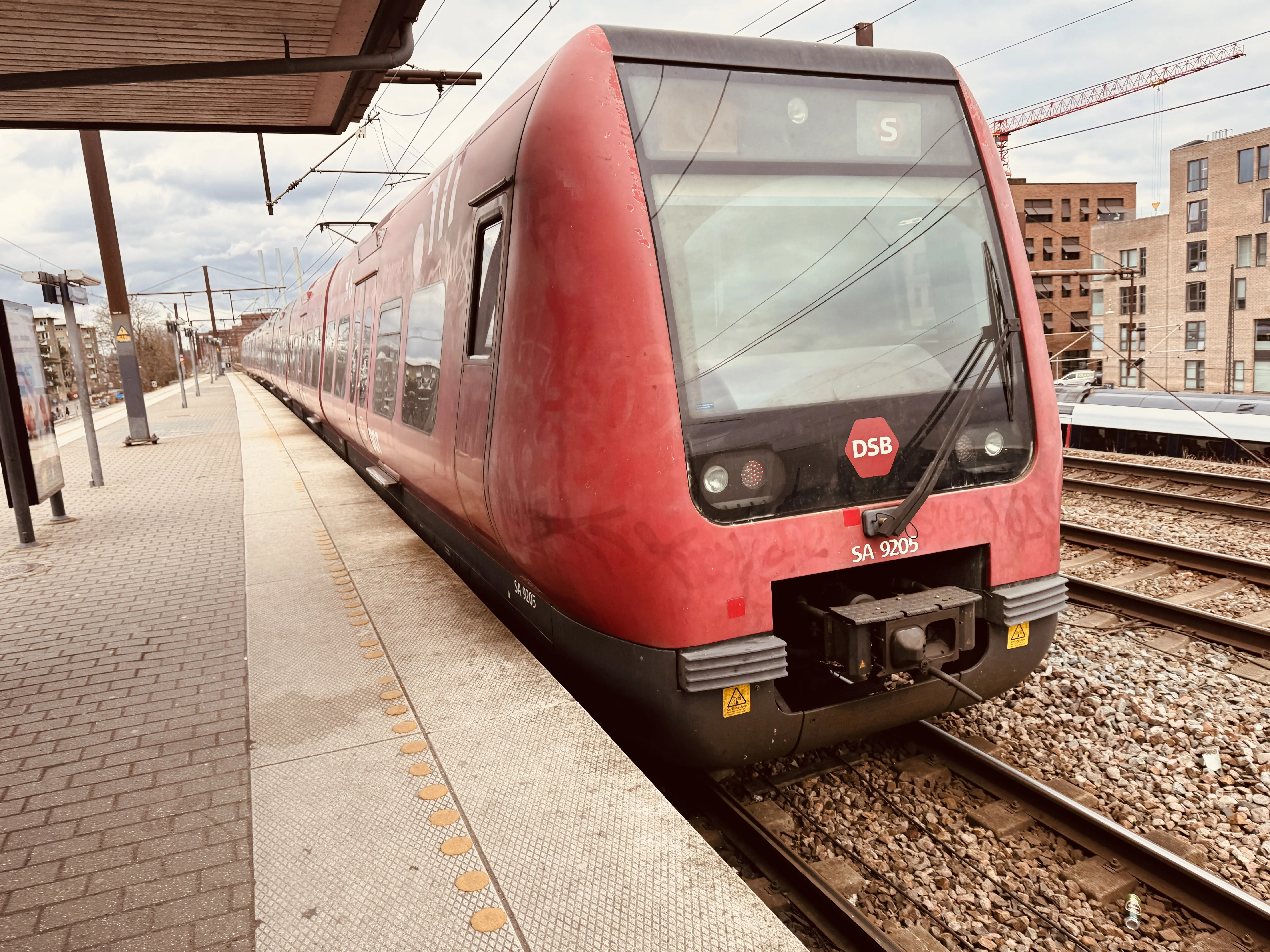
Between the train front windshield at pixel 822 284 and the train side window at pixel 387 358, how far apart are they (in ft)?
11.5

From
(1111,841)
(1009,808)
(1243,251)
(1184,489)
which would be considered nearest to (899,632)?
(1009,808)

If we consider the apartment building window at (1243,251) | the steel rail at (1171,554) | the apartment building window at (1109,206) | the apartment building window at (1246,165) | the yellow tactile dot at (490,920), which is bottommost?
the steel rail at (1171,554)

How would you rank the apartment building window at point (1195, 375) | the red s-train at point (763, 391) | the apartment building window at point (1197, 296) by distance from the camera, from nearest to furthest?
1. the red s-train at point (763, 391)
2. the apartment building window at point (1197, 296)
3. the apartment building window at point (1195, 375)

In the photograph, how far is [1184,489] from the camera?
10625 mm

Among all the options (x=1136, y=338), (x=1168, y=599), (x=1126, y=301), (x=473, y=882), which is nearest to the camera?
(x=473, y=882)

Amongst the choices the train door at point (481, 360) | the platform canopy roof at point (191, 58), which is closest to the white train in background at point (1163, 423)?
the platform canopy roof at point (191, 58)

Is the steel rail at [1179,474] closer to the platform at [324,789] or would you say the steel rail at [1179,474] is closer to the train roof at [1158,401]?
the train roof at [1158,401]

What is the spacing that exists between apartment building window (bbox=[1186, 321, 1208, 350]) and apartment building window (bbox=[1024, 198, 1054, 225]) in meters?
23.6


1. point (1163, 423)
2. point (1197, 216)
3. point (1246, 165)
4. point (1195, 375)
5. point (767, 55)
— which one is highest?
point (1246, 165)

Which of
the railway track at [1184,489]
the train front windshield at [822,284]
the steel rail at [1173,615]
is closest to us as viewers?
the train front windshield at [822,284]

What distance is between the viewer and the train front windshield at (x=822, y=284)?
314 centimetres

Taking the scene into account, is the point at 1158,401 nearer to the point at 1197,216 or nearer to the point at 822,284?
the point at 822,284

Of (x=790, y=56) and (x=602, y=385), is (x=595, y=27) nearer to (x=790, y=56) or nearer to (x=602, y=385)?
(x=790, y=56)

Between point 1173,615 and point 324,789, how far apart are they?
560 centimetres
